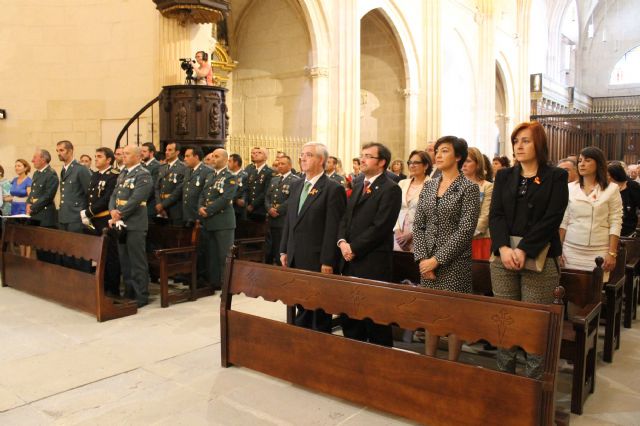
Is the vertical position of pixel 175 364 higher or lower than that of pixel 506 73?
lower

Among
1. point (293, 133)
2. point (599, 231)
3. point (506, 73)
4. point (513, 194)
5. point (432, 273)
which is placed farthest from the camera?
point (506, 73)

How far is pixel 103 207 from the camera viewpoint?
555 centimetres

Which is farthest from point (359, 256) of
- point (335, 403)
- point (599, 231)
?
point (599, 231)

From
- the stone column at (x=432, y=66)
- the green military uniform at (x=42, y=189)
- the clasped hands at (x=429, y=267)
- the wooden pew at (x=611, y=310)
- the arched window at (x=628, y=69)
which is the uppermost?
the arched window at (x=628, y=69)

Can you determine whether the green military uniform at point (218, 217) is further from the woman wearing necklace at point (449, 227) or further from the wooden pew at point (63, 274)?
the woman wearing necklace at point (449, 227)

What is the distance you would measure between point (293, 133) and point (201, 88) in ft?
16.2

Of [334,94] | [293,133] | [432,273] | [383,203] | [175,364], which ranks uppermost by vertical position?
[334,94]

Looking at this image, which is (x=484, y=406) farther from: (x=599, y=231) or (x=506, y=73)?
(x=506, y=73)

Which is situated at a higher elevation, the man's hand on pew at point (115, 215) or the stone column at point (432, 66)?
the stone column at point (432, 66)

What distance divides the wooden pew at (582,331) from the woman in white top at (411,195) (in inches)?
50.2

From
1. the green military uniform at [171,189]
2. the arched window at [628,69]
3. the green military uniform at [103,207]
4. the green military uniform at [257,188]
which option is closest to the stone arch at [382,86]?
the green military uniform at [257,188]

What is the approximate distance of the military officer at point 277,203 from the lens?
22.2 ft

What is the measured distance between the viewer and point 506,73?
21016mm

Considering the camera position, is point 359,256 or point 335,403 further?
point 359,256
